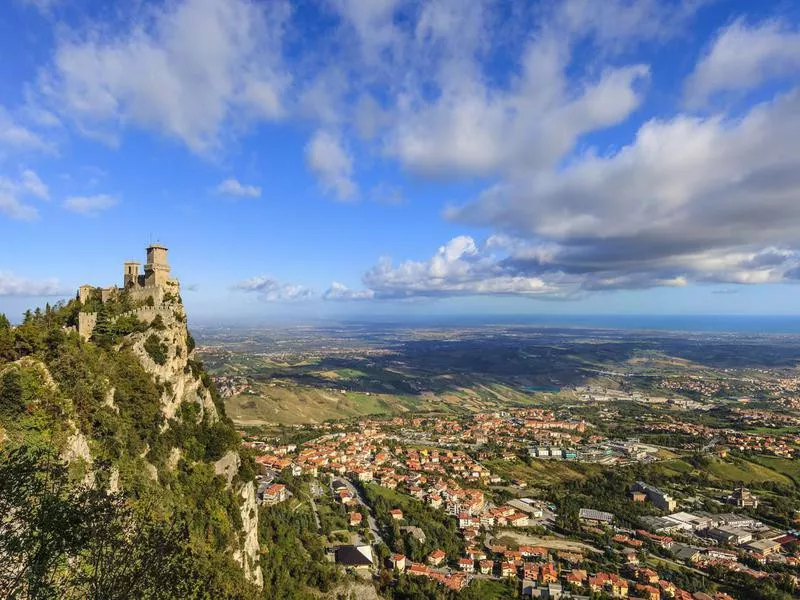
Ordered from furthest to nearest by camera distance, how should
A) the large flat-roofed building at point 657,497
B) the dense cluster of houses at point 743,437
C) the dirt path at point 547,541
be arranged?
the dense cluster of houses at point 743,437
the large flat-roofed building at point 657,497
the dirt path at point 547,541

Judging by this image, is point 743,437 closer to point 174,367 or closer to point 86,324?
point 174,367

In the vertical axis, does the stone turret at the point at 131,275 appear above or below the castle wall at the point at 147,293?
above

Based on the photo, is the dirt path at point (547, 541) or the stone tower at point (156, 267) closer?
the stone tower at point (156, 267)

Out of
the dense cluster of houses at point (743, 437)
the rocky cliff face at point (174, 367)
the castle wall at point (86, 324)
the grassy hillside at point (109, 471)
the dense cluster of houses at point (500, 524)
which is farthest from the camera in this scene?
the dense cluster of houses at point (743, 437)

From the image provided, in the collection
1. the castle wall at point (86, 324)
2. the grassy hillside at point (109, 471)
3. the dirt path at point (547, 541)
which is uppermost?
the castle wall at point (86, 324)

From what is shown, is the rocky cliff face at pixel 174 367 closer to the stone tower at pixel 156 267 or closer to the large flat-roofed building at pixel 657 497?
the stone tower at pixel 156 267

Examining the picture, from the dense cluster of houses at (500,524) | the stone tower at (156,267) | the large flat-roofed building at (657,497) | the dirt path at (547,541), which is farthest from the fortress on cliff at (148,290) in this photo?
the large flat-roofed building at (657,497)

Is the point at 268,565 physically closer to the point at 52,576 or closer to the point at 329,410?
the point at 52,576

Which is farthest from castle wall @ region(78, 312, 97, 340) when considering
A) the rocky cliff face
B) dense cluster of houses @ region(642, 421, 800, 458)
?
dense cluster of houses @ region(642, 421, 800, 458)
